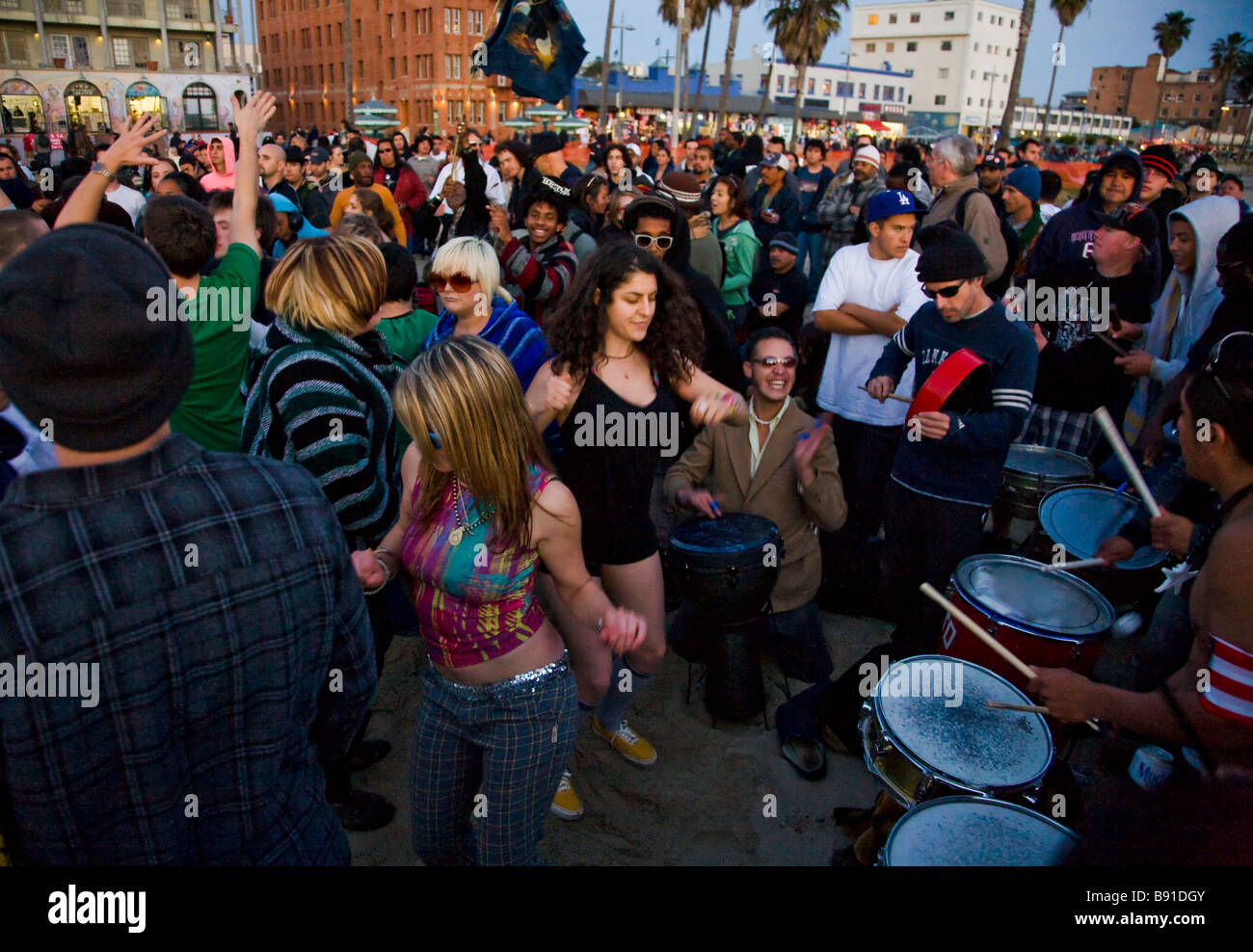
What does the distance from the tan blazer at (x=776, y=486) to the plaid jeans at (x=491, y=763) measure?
1765 mm

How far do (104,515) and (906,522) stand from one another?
11.1 ft

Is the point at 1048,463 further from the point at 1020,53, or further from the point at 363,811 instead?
the point at 1020,53

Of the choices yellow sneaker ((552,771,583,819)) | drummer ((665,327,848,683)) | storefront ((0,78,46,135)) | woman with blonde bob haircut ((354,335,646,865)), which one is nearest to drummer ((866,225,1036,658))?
drummer ((665,327,848,683))

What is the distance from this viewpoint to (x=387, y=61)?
5862 centimetres

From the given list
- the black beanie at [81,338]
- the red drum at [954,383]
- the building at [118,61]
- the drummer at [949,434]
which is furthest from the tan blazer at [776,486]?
the building at [118,61]

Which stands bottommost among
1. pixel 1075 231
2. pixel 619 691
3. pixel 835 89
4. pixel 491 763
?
pixel 619 691

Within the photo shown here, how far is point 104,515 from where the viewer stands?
1.21 m

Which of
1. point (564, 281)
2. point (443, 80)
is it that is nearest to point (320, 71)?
point (443, 80)

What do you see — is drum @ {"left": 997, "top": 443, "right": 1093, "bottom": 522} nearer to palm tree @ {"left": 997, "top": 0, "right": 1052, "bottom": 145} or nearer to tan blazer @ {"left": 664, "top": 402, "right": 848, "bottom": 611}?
tan blazer @ {"left": 664, "top": 402, "right": 848, "bottom": 611}

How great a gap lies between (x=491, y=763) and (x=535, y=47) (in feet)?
21.4

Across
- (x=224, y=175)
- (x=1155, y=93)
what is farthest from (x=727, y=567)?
(x=1155, y=93)

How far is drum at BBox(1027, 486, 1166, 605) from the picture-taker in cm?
350

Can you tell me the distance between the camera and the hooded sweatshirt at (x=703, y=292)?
4.39 meters
